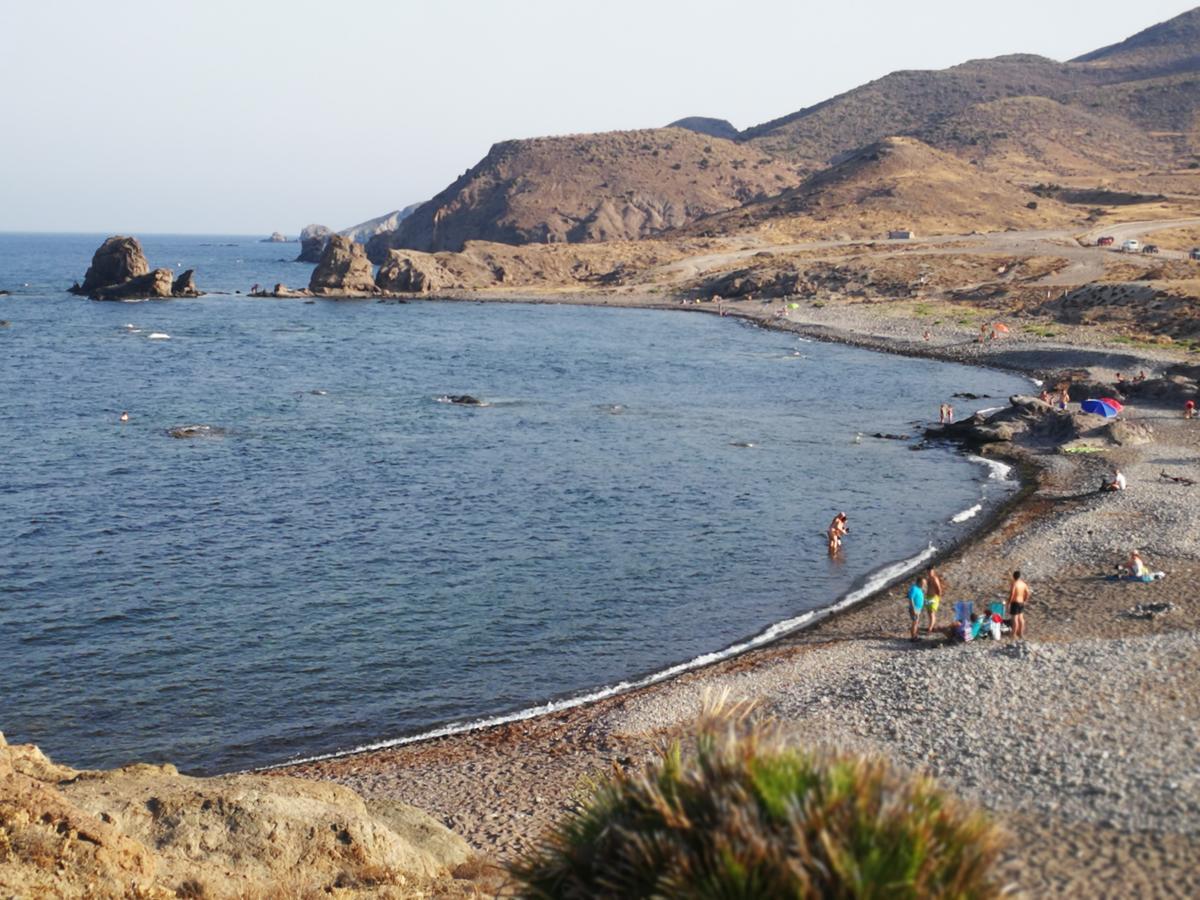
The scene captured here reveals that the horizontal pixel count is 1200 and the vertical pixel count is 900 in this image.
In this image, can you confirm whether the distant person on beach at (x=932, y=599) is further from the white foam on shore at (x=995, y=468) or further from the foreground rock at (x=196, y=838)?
the white foam on shore at (x=995, y=468)

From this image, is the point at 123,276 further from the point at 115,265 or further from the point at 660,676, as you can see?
the point at 660,676

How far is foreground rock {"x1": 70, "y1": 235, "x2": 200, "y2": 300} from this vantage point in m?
123

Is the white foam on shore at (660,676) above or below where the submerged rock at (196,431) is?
below

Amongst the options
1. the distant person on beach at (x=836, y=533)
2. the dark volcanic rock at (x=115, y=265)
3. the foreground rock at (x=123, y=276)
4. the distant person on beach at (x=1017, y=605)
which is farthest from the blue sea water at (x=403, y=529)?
the dark volcanic rock at (x=115, y=265)

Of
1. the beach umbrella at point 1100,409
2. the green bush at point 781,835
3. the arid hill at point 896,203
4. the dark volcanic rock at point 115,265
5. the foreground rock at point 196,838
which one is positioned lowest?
the foreground rock at point 196,838

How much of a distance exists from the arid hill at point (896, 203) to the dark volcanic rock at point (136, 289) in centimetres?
7234

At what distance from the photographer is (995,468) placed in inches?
1757

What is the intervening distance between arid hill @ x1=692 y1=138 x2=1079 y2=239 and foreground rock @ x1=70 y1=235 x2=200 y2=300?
7265 cm

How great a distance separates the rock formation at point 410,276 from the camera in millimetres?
133625

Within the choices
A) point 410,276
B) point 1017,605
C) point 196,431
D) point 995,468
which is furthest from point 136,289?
point 1017,605

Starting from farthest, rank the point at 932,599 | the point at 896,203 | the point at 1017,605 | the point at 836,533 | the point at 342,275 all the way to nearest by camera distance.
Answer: the point at 896,203 → the point at 342,275 → the point at 836,533 → the point at 932,599 → the point at 1017,605

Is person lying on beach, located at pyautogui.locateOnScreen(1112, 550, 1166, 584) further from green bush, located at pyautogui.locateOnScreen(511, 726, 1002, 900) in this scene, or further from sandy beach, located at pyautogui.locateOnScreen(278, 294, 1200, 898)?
green bush, located at pyautogui.locateOnScreen(511, 726, 1002, 900)

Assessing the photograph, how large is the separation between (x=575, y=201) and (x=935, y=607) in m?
162

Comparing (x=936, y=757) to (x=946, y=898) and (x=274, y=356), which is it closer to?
(x=946, y=898)
